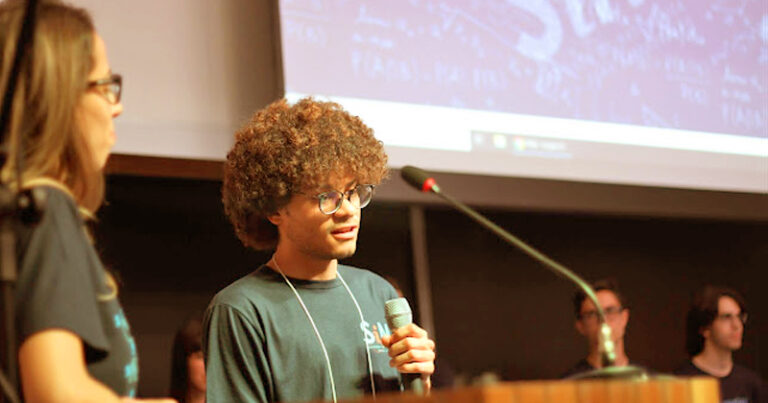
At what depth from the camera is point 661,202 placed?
4.14 meters

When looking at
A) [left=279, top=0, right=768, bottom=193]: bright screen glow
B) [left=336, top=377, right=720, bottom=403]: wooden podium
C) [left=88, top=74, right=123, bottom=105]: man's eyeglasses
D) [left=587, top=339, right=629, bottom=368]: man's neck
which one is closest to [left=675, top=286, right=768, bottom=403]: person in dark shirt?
[left=587, top=339, right=629, bottom=368]: man's neck

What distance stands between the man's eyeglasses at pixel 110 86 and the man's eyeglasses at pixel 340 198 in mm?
678

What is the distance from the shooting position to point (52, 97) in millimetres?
1335

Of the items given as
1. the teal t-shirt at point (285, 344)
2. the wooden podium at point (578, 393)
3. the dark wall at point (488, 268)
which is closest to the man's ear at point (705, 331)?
the dark wall at point (488, 268)

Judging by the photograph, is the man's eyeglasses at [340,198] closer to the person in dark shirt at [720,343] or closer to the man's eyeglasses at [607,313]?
the man's eyeglasses at [607,313]

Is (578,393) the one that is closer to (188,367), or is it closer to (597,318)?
(188,367)

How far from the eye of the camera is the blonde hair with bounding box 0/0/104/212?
52.3 inches

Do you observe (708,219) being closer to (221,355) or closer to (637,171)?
(637,171)

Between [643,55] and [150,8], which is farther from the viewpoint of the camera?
[643,55]

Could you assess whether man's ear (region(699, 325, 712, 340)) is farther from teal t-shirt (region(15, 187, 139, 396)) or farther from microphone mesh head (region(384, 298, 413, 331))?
teal t-shirt (region(15, 187, 139, 396))

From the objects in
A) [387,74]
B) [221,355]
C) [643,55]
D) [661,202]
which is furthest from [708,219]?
[221,355]

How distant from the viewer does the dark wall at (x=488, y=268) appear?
3467mm

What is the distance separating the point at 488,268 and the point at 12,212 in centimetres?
345

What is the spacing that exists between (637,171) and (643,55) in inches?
22.1
